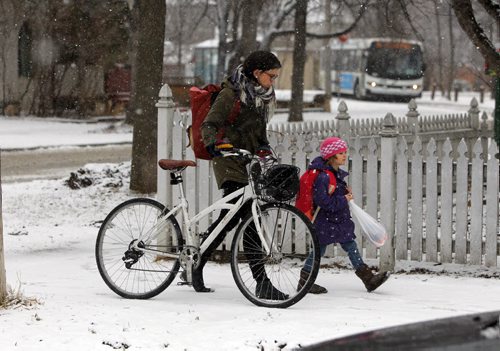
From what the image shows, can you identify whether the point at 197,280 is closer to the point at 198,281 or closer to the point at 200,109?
the point at 198,281

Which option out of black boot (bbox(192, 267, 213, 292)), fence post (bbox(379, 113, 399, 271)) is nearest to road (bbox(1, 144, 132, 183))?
fence post (bbox(379, 113, 399, 271))

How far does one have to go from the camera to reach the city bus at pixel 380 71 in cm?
5009

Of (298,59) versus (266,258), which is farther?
(298,59)

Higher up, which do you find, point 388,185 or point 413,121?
point 413,121

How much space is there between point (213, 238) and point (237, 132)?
793mm

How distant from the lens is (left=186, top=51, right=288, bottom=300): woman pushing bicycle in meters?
7.24

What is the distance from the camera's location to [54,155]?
2228 centimetres

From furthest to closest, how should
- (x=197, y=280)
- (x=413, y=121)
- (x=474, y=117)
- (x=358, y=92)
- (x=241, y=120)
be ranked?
(x=358, y=92), (x=474, y=117), (x=413, y=121), (x=197, y=280), (x=241, y=120)

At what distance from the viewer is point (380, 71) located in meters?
51.1

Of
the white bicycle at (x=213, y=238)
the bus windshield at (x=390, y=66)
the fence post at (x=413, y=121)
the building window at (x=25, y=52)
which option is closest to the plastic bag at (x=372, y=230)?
the white bicycle at (x=213, y=238)

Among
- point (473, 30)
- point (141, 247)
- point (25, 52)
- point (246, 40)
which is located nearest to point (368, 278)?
point (141, 247)

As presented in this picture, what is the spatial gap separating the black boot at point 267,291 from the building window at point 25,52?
1121 inches

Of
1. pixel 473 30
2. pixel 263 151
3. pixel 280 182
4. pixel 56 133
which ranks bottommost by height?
pixel 56 133

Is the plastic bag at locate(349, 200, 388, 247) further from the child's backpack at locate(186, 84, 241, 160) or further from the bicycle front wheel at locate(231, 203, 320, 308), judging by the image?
the child's backpack at locate(186, 84, 241, 160)
